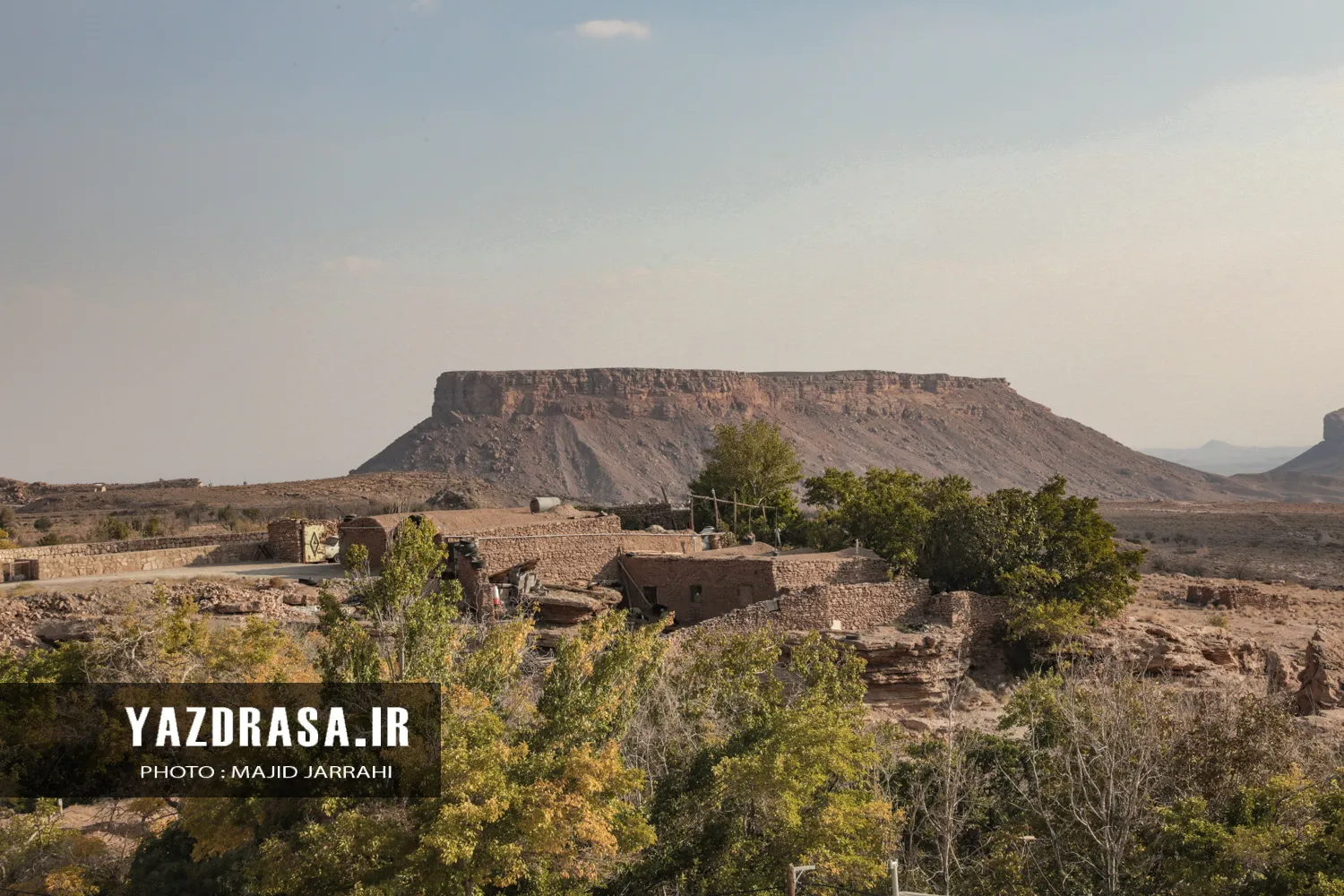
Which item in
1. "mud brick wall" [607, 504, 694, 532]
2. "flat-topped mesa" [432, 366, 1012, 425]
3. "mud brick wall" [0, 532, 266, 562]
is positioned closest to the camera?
"mud brick wall" [0, 532, 266, 562]

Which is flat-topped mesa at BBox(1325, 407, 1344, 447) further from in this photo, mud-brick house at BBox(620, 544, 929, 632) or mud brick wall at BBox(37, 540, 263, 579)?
mud brick wall at BBox(37, 540, 263, 579)

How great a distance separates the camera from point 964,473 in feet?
358

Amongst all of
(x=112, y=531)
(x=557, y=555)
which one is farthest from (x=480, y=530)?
(x=112, y=531)

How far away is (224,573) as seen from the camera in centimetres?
A: 2488

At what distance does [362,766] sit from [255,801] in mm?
1190

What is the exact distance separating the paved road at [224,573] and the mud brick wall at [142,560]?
0.39 m

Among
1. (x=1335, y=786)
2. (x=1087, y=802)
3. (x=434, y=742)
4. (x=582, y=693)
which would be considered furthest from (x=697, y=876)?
(x=1335, y=786)

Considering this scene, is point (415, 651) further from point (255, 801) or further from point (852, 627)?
point (852, 627)

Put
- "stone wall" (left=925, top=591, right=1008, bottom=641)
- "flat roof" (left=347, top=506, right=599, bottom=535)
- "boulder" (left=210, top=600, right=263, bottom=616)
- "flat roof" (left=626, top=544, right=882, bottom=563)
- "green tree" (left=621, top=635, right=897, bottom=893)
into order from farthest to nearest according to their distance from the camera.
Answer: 1. "flat roof" (left=347, top=506, right=599, bottom=535)
2. "flat roof" (left=626, top=544, right=882, bottom=563)
3. "stone wall" (left=925, top=591, right=1008, bottom=641)
4. "boulder" (left=210, top=600, right=263, bottom=616)
5. "green tree" (left=621, top=635, right=897, bottom=893)

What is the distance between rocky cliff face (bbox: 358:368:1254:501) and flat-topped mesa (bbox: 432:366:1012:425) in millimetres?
125

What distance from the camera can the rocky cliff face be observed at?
335 ft
